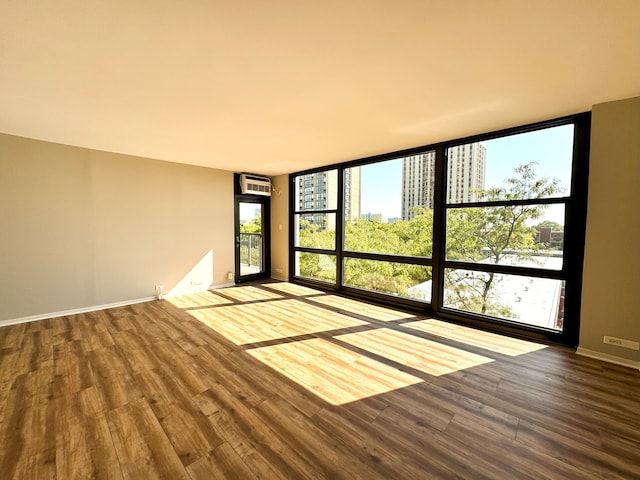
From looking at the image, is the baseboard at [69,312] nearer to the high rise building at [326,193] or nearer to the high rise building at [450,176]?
the high rise building at [326,193]

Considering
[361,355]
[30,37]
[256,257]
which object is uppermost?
[30,37]

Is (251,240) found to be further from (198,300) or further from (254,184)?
(198,300)

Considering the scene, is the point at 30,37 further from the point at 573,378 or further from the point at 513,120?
the point at 573,378

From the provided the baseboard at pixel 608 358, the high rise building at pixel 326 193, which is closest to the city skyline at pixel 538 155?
the baseboard at pixel 608 358

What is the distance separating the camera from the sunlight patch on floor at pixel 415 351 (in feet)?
8.19

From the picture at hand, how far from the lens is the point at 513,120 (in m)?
2.95

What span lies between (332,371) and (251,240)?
14.6 ft

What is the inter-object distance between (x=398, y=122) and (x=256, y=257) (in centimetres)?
460

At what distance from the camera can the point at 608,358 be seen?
8.50 ft

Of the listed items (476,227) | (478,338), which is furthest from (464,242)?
(478,338)

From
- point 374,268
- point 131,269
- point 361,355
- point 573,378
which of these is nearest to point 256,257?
point 131,269

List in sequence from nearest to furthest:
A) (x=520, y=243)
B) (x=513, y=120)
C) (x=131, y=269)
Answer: (x=513, y=120)
(x=520, y=243)
(x=131, y=269)

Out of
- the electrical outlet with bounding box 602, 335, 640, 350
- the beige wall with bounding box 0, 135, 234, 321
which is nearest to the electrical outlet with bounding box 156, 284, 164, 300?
the beige wall with bounding box 0, 135, 234, 321

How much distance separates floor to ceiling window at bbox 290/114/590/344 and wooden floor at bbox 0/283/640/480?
1.94ft
